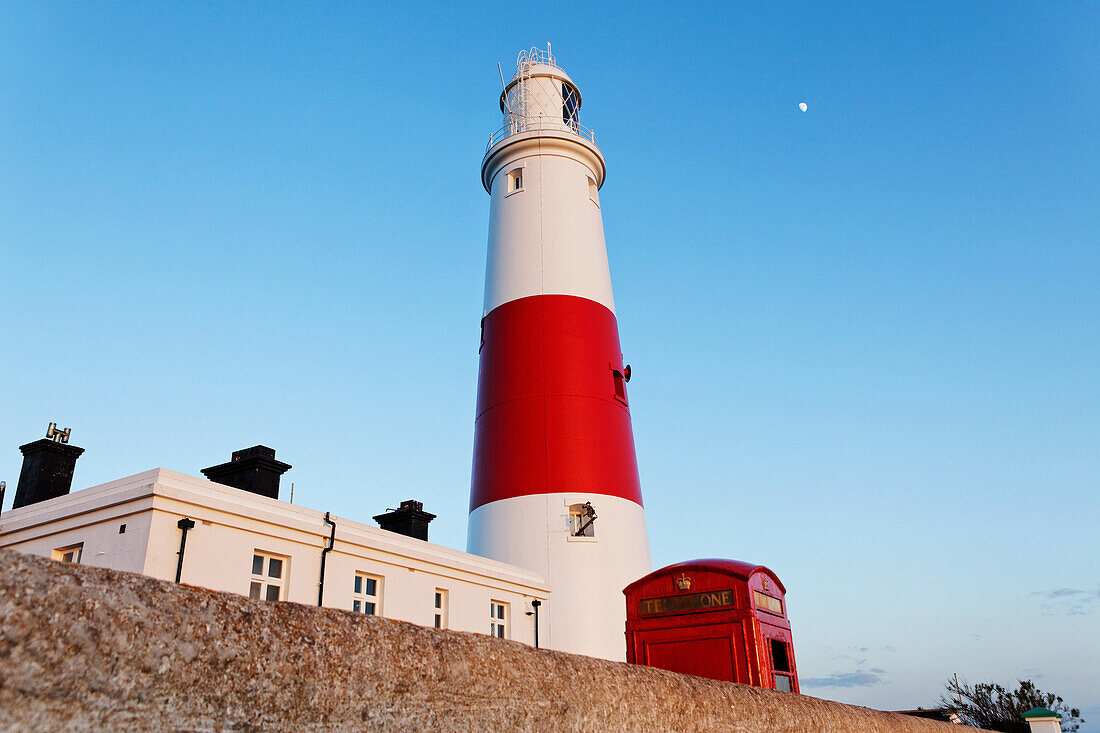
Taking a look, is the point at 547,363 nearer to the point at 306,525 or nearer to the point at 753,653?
the point at 306,525

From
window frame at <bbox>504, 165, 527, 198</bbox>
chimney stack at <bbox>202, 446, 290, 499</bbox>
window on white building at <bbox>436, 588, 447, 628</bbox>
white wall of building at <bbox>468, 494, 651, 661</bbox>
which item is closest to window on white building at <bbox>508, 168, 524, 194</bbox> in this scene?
window frame at <bbox>504, 165, 527, 198</bbox>

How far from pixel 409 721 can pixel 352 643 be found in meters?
0.50

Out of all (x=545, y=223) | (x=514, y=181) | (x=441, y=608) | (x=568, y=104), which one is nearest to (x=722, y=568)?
(x=441, y=608)

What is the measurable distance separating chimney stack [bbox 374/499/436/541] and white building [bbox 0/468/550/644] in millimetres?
3822

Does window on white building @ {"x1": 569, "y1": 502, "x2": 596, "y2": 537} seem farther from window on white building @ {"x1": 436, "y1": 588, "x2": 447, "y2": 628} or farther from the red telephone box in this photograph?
the red telephone box

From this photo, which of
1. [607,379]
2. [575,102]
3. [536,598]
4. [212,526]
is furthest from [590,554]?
[575,102]

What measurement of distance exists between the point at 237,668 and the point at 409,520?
63.1ft

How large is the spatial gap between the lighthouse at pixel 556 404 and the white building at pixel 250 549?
2.33 meters

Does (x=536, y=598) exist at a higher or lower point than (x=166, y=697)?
higher

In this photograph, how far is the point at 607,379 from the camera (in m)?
22.6

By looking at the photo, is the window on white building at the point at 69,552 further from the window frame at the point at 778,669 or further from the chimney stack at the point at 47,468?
the window frame at the point at 778,669

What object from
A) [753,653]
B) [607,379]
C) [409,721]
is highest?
[607,379]

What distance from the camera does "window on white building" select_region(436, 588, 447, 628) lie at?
17.5 m

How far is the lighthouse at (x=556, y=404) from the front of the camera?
67.0 feet
